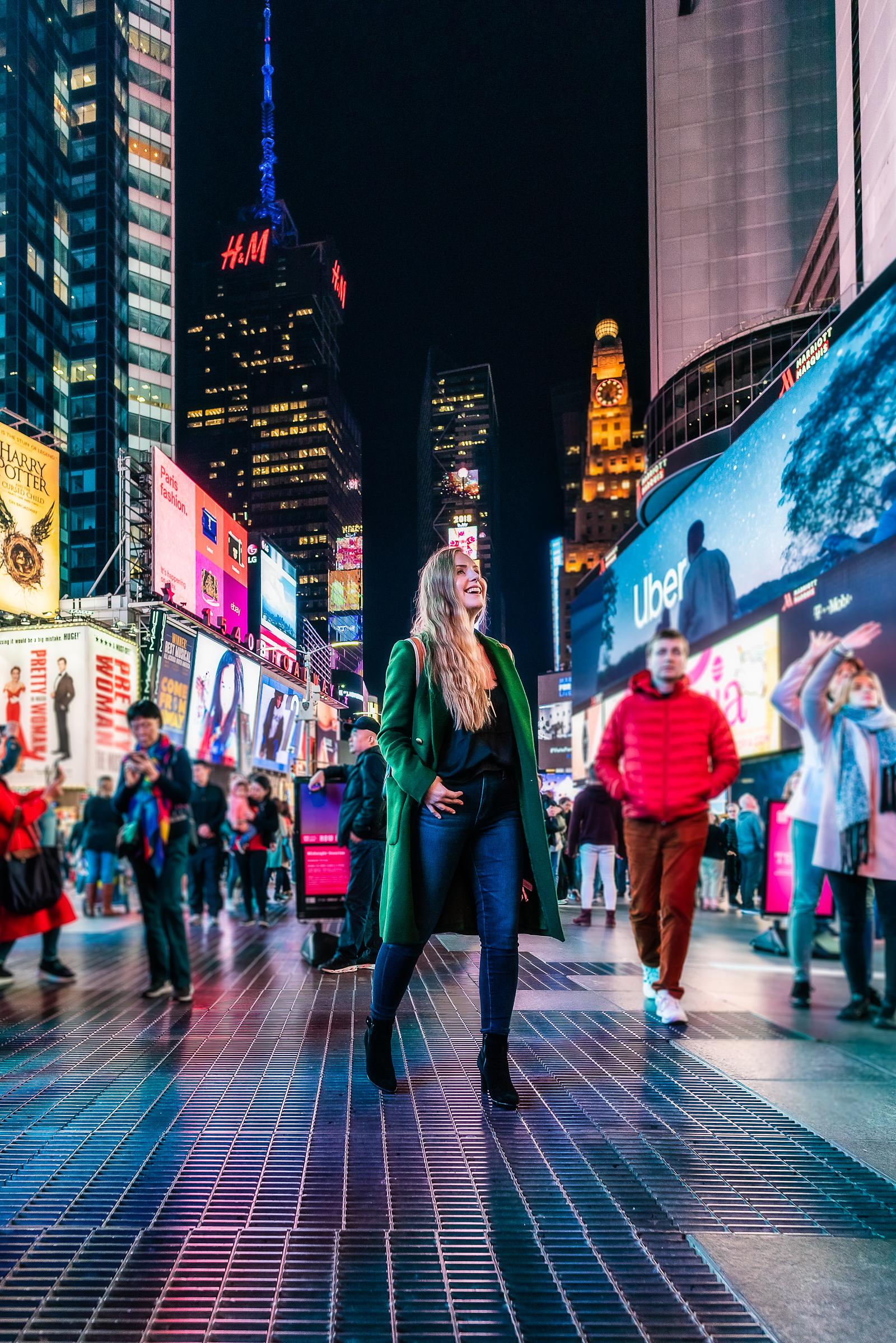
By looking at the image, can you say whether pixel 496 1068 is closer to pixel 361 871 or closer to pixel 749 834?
pixel 361 871

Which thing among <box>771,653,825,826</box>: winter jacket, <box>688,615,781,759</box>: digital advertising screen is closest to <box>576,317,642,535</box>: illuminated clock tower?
<box>688,615,781,759</box>: digital advertising screen

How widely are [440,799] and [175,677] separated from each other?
24440mm

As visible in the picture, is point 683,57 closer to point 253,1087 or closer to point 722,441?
point 722,441

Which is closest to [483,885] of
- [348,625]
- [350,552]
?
[348,625]

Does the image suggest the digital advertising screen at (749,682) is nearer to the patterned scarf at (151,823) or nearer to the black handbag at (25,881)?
the patterned scarf at (151,823)

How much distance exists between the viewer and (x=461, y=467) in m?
91.5

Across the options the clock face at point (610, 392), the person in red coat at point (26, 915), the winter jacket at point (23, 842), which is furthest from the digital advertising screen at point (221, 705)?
the clock face at point (610, 392)

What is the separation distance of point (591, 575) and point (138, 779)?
35341 mm

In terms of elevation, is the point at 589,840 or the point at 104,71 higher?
the point at 104,71

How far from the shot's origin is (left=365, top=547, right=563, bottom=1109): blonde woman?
3.39 metres

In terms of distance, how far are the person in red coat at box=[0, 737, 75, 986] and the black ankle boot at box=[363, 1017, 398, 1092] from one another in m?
3.52

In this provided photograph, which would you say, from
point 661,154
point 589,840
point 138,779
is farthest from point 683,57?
point 138,779

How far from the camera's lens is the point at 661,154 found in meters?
51.3

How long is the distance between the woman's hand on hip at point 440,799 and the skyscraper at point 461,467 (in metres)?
49.4
